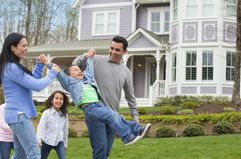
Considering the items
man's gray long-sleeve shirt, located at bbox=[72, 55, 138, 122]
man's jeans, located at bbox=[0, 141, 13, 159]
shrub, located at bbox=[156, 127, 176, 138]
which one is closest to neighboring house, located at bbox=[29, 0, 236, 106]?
shrub, located at bbox=[156, 127, 176, 138]

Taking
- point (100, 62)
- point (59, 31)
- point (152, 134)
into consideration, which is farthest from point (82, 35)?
point (100, 62)

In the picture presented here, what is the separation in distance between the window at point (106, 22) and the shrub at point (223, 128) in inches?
575

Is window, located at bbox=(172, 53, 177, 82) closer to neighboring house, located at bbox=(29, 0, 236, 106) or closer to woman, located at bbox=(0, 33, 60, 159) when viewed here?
neighboring house, located at bbox=(29, 0, 236, 106)

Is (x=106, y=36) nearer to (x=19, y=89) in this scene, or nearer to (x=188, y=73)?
(x=188, y=73)

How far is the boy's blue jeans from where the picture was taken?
5.89m

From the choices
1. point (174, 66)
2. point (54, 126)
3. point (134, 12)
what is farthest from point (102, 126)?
point (134, 12)

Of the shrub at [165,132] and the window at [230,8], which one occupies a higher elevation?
the window at [230,8]

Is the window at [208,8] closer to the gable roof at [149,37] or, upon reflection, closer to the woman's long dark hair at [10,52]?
the gable roof at [149,37]

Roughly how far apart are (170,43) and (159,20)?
102 inches

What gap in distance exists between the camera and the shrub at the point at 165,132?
16219mm

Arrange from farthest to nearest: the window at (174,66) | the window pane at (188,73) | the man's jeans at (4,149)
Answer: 1. the window at (174,66)
2. the window pane at (188,73)
3. the man's jeans at (4,149)

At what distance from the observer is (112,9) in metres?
29.9

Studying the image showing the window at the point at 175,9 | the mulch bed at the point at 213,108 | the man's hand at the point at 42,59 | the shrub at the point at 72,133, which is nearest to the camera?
the man's hand at the point at 42,59

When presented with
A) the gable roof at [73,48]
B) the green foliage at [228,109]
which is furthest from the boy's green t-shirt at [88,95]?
the gable roof at [73,48]
